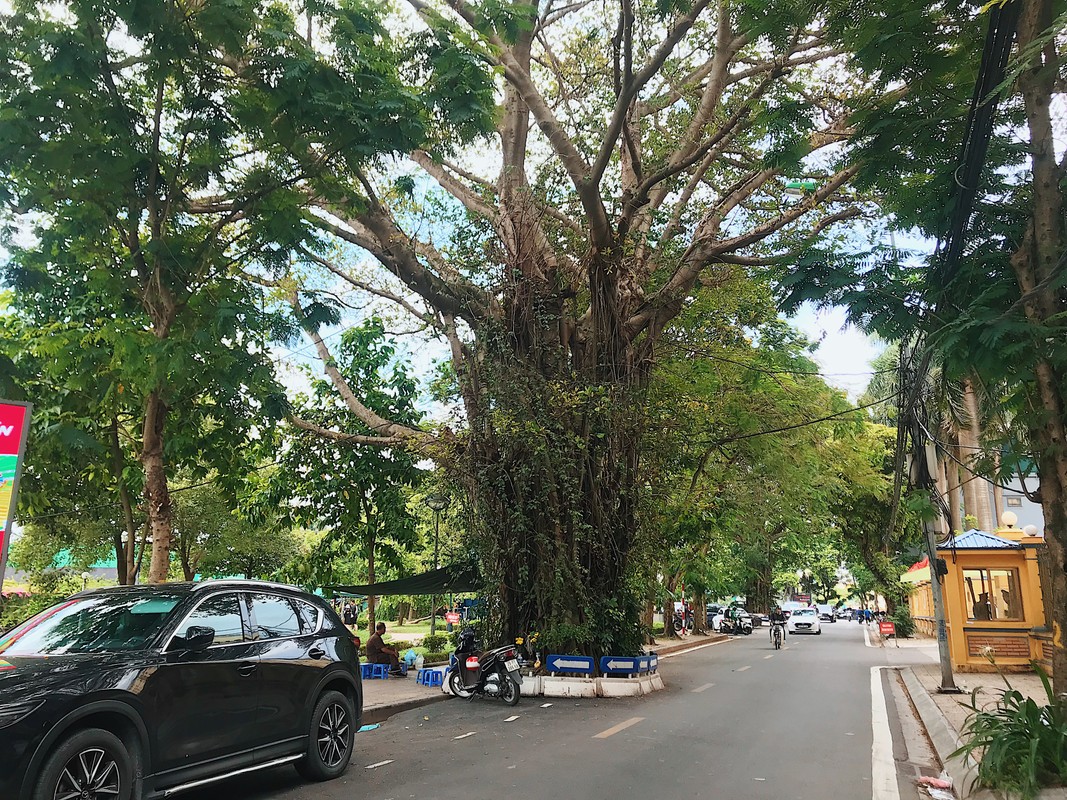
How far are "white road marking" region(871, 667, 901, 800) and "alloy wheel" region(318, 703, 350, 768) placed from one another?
4609mm

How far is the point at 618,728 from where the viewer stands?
9719mm

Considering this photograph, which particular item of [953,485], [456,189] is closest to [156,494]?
[456,189]

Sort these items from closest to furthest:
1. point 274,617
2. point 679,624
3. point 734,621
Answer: point 274,617
point 679,624
point 734,621

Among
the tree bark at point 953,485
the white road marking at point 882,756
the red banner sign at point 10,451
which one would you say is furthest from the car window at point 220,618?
the tree bark at point 953,485

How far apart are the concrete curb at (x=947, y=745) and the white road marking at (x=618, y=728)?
11.5 feet

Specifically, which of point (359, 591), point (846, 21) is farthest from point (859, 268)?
point (359, 591)

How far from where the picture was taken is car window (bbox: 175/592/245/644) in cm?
596

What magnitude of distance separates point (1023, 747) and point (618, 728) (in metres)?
4.79

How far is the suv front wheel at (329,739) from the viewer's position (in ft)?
22.0

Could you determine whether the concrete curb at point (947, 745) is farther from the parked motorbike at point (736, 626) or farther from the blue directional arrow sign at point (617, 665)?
the parked motorbike at point (736, 626)

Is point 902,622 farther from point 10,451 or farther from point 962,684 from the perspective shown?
point 10,451

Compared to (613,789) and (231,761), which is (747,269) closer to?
(613,789)

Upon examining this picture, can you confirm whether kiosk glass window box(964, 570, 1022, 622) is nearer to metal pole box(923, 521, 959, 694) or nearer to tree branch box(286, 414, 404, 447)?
metal pole box(923, 521, 959, 694)

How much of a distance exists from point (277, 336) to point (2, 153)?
12.2 feet
